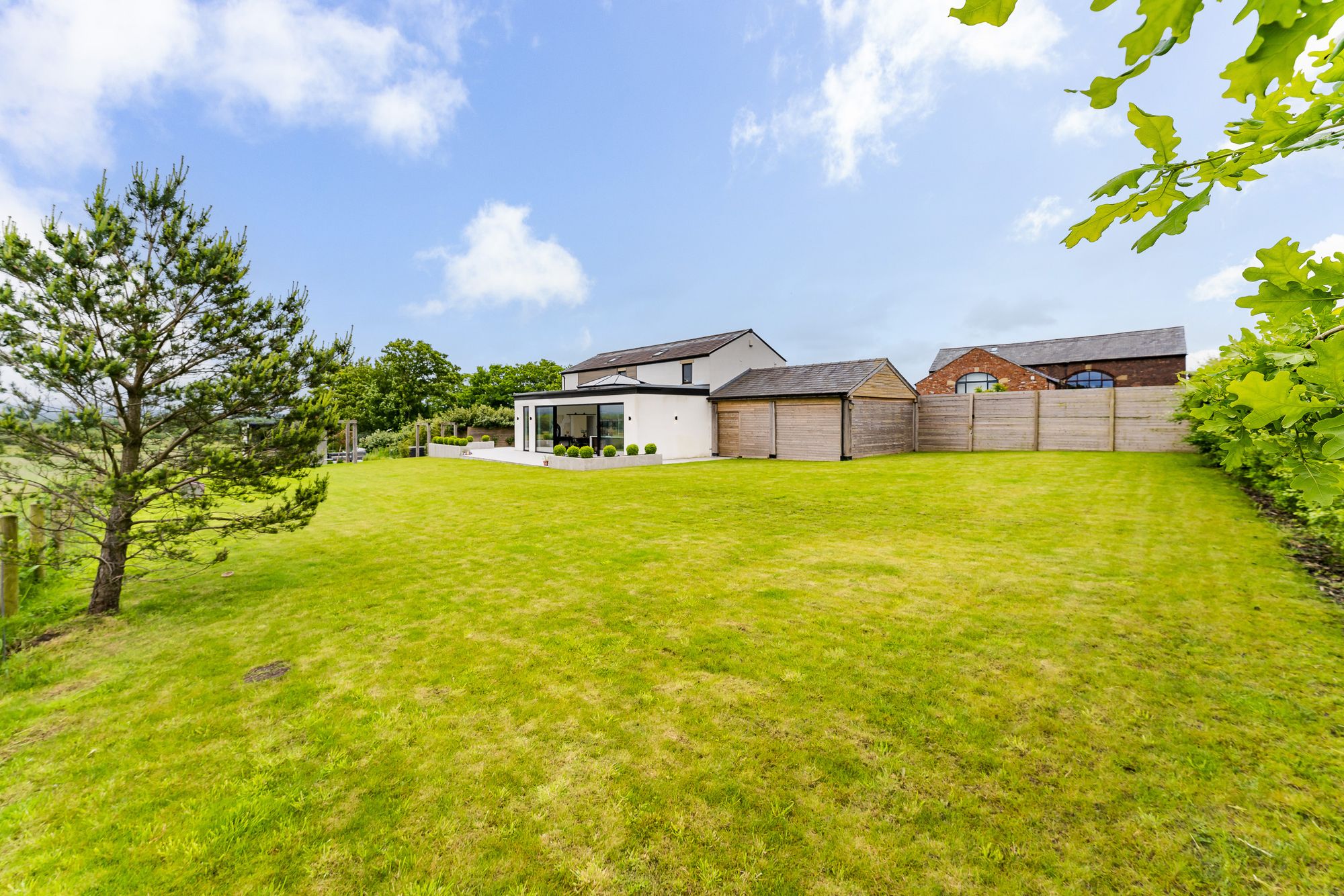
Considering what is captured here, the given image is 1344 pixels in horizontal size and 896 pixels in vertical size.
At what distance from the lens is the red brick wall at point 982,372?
93.3 feet

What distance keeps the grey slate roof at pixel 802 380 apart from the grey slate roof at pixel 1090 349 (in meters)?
14.2

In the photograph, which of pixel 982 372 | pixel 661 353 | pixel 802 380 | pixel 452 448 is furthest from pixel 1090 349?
pixel 452 448

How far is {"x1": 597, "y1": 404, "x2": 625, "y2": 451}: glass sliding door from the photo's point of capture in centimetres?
2139

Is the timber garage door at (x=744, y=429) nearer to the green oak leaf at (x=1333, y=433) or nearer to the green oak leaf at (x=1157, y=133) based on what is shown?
the green oak leaf at (x=1157, y=133)

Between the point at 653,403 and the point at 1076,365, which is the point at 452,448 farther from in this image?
the point at 1076,365

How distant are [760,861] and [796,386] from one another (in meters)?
20.0

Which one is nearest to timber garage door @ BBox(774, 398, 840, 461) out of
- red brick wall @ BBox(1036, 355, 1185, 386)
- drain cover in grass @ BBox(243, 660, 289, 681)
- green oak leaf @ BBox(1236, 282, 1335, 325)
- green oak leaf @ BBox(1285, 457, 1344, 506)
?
drain cover in grass @ BBox(243, 660, 289, 681)

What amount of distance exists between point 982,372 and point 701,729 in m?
32.8

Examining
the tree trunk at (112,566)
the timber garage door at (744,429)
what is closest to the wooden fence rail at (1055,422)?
the timber garage door at (744,429)

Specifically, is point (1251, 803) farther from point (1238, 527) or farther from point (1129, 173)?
point (1238, 527)

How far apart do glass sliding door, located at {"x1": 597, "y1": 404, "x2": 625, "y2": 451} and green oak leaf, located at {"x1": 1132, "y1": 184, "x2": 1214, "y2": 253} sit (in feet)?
66.4

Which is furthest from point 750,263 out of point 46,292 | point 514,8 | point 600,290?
point 46,292

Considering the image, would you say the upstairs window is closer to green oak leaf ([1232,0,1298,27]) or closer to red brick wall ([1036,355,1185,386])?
red brick wall ([1036,355,1185,386])

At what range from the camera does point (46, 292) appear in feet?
15.9
